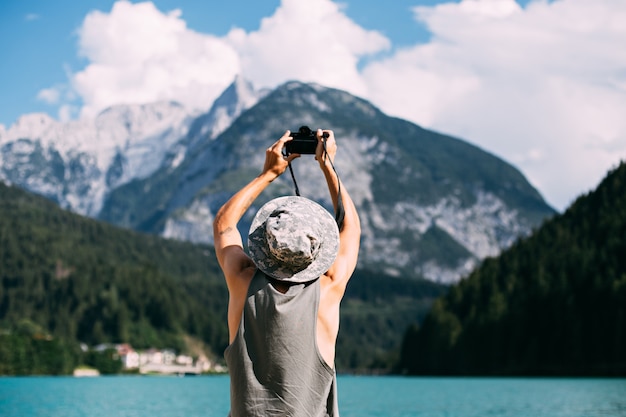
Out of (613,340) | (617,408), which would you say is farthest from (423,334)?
(617,408)

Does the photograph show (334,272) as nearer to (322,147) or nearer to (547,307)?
(322,147)

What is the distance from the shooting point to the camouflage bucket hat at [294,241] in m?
5.71

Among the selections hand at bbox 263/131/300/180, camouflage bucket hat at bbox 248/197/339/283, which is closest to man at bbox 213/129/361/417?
camouflage bucket hat at bbox 248/197/339/283

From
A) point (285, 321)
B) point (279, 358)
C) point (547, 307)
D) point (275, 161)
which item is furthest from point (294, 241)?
point (547, 307)

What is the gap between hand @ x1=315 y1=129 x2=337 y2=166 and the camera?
6566mm

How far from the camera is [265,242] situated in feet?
19.3

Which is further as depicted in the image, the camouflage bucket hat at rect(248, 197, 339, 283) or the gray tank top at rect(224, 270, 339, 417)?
the gray tank top at rect(224, 270, 339, 417)

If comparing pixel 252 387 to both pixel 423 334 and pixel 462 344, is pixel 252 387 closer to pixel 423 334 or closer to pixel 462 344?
pixel 462 344

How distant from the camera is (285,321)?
5867 millimetres

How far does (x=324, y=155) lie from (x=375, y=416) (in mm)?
55568

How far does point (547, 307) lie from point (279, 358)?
155 m

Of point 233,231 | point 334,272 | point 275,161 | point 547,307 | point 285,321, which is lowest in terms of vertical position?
point 285,321

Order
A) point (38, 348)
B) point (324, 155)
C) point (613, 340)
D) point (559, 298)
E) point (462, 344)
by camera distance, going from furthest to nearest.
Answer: point (38, 348), point (462, 344), point (559, 298), point (613, 340), point (324, 155)

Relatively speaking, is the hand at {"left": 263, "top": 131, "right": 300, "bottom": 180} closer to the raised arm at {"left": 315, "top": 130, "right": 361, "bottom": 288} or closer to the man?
the raised arm at {"left": 315, "top": 130, "right": 361, "bottom": 288}
